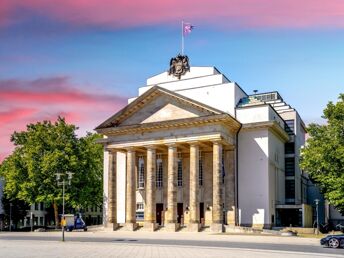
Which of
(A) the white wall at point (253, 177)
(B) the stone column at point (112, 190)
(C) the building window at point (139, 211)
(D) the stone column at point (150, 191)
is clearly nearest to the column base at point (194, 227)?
(D) the stone column at point (150, 191)

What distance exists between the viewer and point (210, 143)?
62219mm

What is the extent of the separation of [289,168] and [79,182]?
32.7 m

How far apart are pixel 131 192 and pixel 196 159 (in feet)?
→ 34.2

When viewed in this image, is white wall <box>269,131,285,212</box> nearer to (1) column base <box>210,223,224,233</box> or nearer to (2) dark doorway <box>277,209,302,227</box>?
(2) dark doorway <box>277,209,302,227</box>

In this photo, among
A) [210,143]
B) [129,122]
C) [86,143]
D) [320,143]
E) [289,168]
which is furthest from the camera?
[86,143]

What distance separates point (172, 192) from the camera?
60.9 meters

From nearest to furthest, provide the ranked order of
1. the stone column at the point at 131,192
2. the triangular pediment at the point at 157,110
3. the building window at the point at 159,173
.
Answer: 1. the triangular pediment at the point at 157,110
2. the stone column at the point at 131,192
3. the building window at the point at 159,173

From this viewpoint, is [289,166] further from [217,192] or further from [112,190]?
[112,190]

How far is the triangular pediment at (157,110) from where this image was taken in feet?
204

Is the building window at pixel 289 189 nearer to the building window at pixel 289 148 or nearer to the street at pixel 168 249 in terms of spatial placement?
the building window at pixel 289 148

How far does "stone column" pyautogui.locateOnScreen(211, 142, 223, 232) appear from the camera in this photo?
57472 millimetres

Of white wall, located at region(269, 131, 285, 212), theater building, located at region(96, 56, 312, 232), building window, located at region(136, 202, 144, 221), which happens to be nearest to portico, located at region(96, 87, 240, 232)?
theater building, located at region(96, 56, 312, 232)

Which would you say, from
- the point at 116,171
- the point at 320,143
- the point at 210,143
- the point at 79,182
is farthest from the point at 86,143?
the point at 320,143

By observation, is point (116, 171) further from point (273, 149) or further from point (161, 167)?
point (273, 149)
